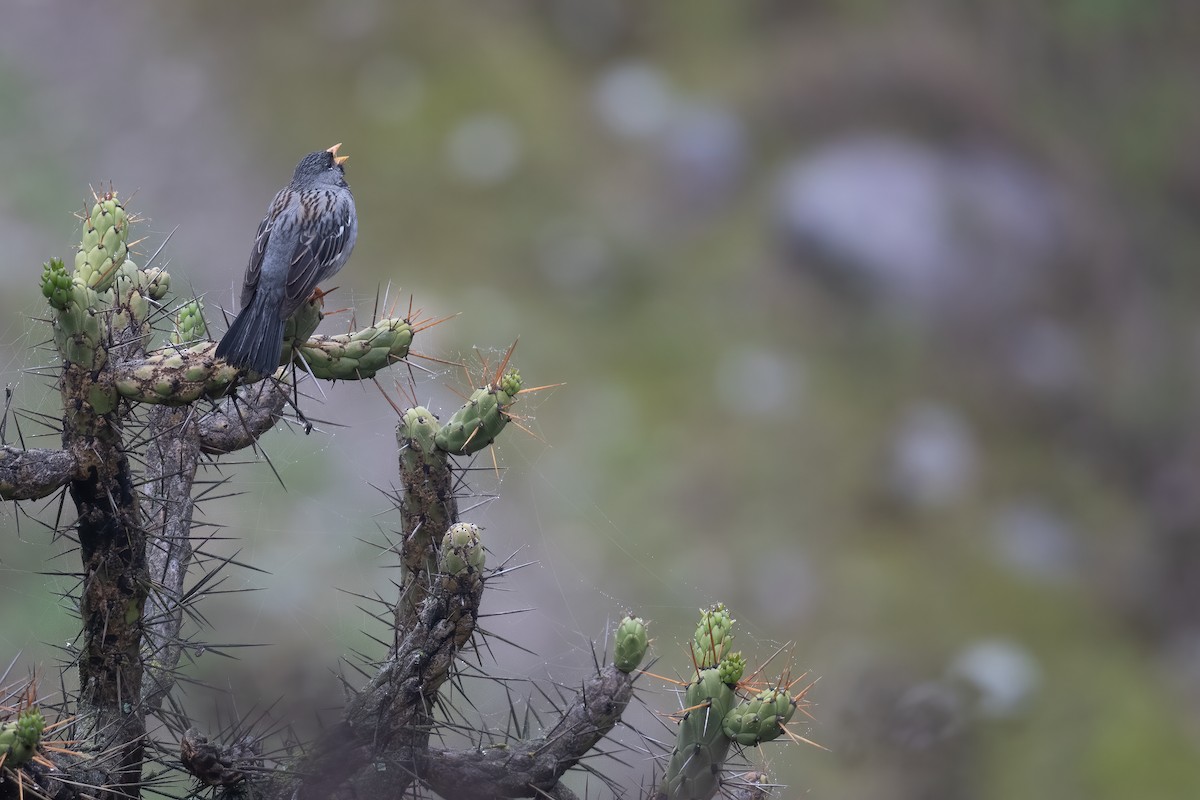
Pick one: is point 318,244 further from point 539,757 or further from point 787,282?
point 787,282

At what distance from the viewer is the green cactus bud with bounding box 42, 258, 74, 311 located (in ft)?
9.49

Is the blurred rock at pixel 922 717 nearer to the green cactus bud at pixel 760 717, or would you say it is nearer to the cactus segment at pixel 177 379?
the green cactus bud at pixel 760 717

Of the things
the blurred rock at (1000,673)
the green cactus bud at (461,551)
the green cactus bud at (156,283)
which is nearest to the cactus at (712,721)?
the green cactus bud at (461,551)

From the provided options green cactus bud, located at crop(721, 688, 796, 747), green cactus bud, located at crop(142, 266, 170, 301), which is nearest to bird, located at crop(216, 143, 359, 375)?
green cactus bud, located at crop(142, 266, 170, 301)

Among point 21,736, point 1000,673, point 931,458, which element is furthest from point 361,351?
point 931,458

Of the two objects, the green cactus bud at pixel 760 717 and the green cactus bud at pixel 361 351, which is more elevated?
the green cactus bud at pixel 361 351

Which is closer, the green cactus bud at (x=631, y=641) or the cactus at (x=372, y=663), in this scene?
the cactus at (x=372, y=663)

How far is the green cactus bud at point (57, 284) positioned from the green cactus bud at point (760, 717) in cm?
206

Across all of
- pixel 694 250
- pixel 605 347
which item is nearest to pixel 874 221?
pixel 694 250

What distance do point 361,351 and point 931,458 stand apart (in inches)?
381

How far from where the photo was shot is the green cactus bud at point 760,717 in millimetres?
3119

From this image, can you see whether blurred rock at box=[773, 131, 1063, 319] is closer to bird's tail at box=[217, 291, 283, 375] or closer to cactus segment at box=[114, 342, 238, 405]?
bird's tail at box=[217, 291, 283, 375]

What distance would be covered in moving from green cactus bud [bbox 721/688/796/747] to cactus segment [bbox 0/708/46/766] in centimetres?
173

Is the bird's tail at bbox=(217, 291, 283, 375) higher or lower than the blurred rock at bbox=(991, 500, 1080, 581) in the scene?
lower
